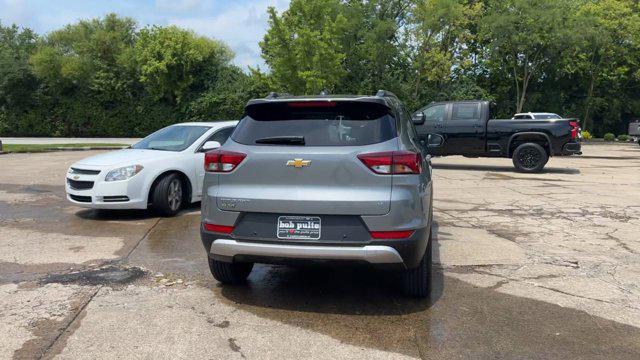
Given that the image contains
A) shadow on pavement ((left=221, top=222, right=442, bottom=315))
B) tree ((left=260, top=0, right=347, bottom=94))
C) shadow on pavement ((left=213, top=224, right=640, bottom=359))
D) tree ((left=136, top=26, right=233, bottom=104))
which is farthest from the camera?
tree ((left=136, top=26, right=233, bottom=104))

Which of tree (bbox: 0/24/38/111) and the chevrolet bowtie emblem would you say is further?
tree (bbox: 0/24/38/111)

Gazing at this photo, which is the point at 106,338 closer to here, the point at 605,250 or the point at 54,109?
the point at 605,250

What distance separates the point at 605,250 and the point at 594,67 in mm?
31796

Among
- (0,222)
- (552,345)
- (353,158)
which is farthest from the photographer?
(0,222)

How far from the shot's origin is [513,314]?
435 centimetres

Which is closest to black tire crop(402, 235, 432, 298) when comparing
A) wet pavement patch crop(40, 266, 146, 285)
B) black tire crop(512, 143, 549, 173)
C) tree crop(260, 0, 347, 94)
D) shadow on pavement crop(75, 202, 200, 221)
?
wet pavement patch crop(40, 266, 146, 285)

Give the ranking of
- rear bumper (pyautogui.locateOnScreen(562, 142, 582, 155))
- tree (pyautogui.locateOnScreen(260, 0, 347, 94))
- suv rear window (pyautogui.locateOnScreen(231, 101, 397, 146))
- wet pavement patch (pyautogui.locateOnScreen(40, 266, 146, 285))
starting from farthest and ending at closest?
tree (pyautogui.locateOnScreen(260, 0, 347, 94))
rear bumper (pyautogui.locateOnScreen(562, 142, 582, 155))
wet pavement patch (pyautogui.locateOnScreen(40, 266, 146, 285))
suv rear window (pyautogui.locateOnScreen(231, 101, 397, 146))

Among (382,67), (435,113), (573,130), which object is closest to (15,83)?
(382,67)

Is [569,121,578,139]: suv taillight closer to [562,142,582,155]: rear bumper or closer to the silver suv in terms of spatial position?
[562,142,582,155]: rear bumper

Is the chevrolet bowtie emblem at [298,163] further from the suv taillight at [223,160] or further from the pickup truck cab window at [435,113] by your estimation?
the pickup truck cab window at [435,113]

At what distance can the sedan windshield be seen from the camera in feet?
29.6

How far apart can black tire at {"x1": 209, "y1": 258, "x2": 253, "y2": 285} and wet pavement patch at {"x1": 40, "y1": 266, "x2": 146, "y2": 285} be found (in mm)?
893

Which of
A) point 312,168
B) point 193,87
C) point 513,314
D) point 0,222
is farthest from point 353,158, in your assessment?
point 193,87

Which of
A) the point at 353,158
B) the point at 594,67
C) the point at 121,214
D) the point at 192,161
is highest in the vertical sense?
the point at 594,67
